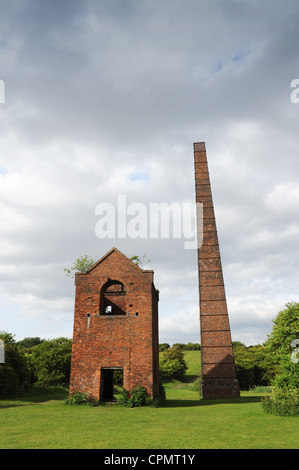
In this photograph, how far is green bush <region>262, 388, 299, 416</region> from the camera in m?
14.4

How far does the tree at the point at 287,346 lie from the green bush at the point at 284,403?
275 mm

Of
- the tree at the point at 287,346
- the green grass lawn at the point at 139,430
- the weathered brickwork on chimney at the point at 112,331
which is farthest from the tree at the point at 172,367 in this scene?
the green grass lawn at the point at 139,430

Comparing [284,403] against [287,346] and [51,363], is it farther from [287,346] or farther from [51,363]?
[51,363]

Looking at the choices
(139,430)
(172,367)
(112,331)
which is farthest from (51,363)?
(172,367)

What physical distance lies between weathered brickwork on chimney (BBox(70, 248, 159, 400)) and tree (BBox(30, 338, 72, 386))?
48.7ft

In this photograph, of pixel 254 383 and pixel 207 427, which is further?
pixel 254 383

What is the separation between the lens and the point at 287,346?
16.8m

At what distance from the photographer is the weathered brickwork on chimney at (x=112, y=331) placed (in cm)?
1784

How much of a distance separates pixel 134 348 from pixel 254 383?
27918mm

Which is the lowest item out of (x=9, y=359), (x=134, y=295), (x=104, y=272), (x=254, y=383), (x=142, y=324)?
(x=254, y=383)

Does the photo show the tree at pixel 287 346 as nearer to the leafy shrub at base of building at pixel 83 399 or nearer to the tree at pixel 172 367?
the leafy shrub at base of building at pixel 83 399
